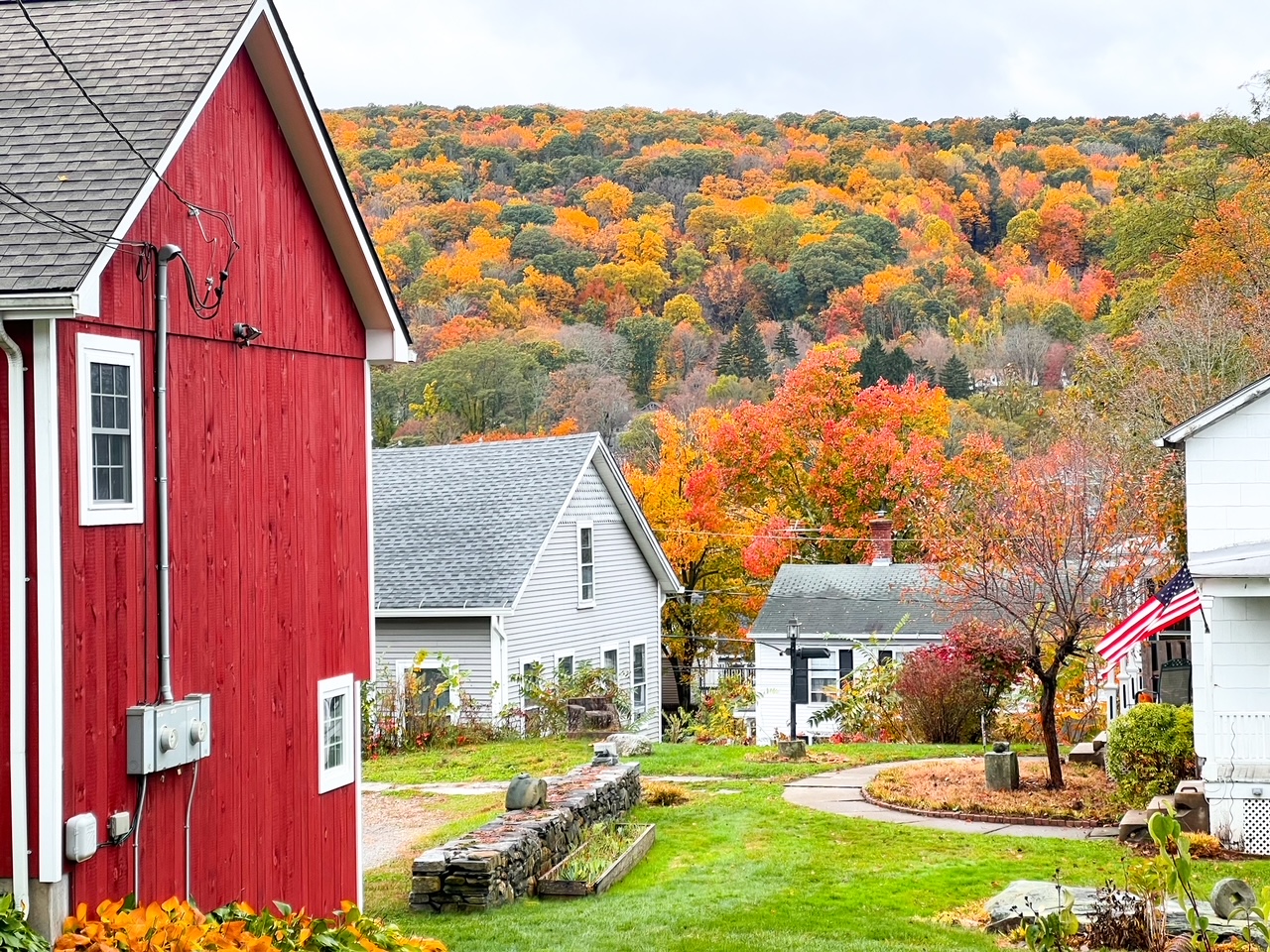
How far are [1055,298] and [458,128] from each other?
58.2m

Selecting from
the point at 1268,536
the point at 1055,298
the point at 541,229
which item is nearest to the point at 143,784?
the point at 1268,536

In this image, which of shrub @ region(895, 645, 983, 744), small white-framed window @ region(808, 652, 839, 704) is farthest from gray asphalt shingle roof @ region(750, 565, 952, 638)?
shrub @ region(895, 645, 983, 744)

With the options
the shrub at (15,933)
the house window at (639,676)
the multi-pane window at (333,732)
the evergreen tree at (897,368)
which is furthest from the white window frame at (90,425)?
the evergreen tree at (897,368)

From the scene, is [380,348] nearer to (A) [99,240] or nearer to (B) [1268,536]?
(A) [99,240]

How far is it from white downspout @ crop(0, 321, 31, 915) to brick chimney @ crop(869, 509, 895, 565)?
35290mm

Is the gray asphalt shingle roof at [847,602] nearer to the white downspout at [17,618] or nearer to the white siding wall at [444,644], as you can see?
the white siding wall at [444,644]

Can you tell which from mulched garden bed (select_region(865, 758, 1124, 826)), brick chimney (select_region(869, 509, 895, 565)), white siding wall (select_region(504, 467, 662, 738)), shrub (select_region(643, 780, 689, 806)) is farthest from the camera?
brick chimney (select_region(869, 509, 895, 565))

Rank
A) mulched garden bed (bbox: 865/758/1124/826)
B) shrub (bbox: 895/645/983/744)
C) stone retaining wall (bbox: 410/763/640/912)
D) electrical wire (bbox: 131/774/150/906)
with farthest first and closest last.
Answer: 1. shrub (bbox: 895/645/983/744)
2. mulched garden bed (bbox: 865/758/1124/826)
3. stone retaining wall (bbox: 410/763/640/912)
4. electrical wire (bbox: 131/774/150/906)

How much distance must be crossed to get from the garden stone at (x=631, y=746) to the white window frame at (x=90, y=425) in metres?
14.5

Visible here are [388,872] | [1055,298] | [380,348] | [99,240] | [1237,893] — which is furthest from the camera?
[1055,298]

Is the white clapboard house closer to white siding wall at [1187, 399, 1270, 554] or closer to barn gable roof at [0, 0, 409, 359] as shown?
white siding wall at [1187, 399, 1270, 554]

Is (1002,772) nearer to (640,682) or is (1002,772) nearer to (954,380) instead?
(640,682)

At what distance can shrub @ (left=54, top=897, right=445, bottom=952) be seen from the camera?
8.23 m

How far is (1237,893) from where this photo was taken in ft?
36.3
